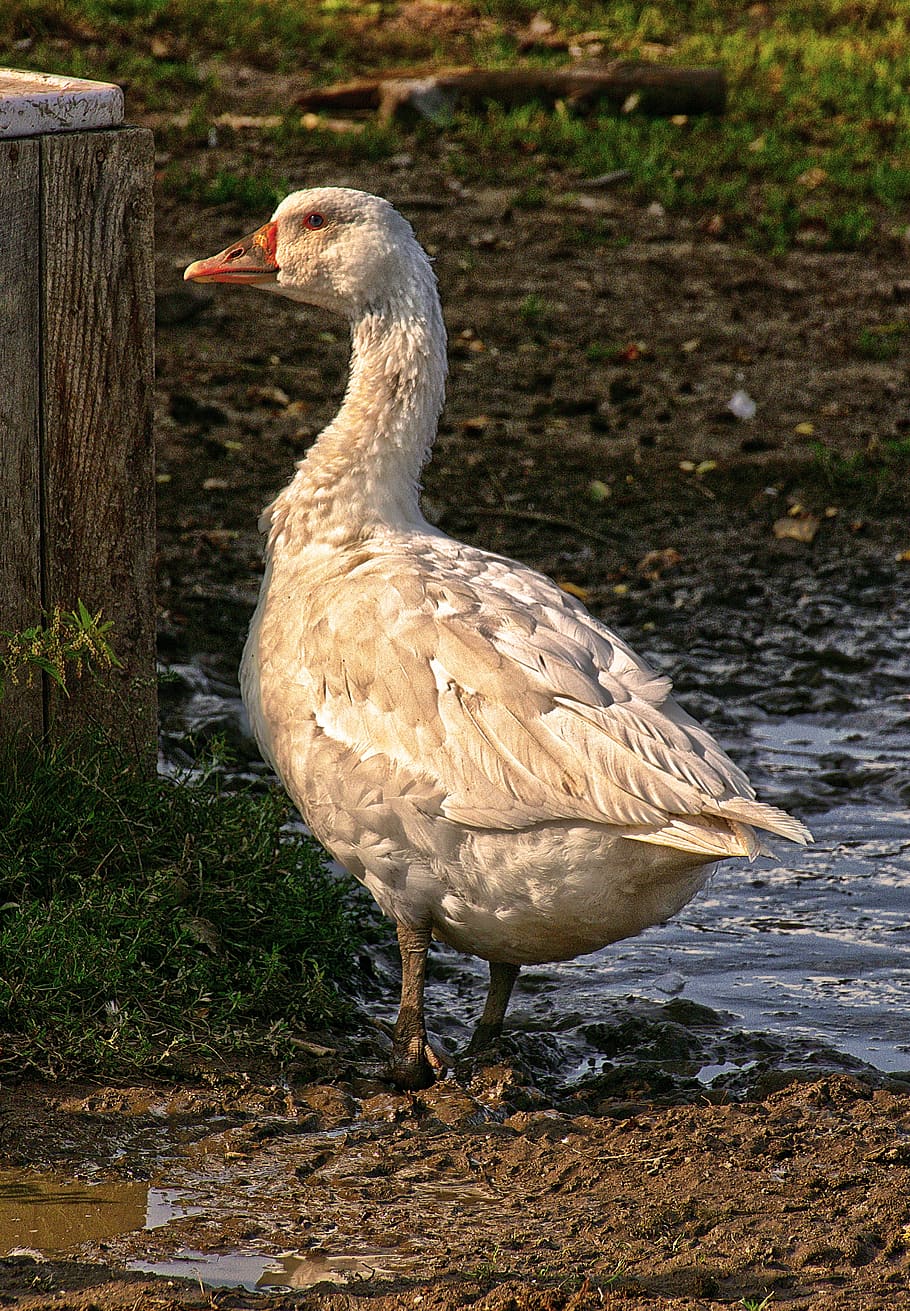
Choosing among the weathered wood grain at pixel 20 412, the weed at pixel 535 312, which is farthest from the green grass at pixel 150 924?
the weed at pixel 535 312

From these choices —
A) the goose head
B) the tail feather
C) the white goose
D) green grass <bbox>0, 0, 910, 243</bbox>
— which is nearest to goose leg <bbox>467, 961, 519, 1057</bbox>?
the white goose

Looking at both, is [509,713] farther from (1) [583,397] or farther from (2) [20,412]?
(1) [583,397]

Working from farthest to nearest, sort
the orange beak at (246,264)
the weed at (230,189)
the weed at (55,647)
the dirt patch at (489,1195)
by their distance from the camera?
1. the weed at (230,189)
2. the orange beak at (246,264)
3. the weed at (55,647)
4. the dirt patch at (489,1195)

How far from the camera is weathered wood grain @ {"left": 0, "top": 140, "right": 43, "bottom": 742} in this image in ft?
13.3

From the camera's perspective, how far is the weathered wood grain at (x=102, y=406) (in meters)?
4.13

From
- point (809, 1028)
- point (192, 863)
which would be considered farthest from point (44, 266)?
point (809, 1028)

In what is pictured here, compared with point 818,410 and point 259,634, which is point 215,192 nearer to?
point 818,410

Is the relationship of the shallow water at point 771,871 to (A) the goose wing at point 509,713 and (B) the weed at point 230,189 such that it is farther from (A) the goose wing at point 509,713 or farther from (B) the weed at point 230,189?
(B) the weed at point 230,189

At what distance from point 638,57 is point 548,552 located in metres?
6.56

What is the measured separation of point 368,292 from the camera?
4480 mm

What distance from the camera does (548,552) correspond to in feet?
Answer: 22.8

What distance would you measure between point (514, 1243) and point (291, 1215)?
0.44 meters

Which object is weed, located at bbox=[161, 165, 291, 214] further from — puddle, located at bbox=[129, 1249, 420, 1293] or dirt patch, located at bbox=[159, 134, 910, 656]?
puddle, located at bbox=[129, 1249, 420, 1293]

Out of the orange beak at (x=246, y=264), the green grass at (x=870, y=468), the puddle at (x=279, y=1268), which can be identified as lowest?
the puddle at (x=279, y=1268)
